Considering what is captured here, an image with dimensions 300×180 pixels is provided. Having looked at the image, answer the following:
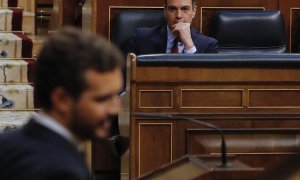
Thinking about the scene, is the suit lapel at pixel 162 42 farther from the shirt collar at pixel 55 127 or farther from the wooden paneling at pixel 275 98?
the shirt collar at pixel 55 127

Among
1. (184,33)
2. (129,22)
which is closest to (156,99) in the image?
(184,33)

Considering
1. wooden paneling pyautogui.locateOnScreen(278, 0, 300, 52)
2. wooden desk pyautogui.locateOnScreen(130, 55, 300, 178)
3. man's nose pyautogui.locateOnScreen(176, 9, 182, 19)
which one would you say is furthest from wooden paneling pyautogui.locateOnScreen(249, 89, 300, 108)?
wooden paneling pyautogui.locateOnScreen(278, 0, 300, 52)

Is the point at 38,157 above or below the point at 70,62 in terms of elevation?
below

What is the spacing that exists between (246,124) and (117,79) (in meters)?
1.72

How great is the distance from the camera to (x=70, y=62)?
1.01 metres

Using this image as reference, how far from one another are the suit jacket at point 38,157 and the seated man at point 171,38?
7.64 feet

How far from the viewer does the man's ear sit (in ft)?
3.34

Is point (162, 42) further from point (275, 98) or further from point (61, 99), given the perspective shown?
point (61, 99)

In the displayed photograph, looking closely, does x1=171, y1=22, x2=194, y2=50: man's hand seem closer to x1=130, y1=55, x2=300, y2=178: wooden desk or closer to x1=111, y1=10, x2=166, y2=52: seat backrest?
x1=111, y1=10, x2=166, y2=52: seat backrest

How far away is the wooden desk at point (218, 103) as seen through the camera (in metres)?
2.71

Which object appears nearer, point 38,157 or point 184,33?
point 38,157

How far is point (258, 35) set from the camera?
372 centimetres

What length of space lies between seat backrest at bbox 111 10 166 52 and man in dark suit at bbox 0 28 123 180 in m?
2.47

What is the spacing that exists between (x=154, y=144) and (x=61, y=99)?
1769mm
